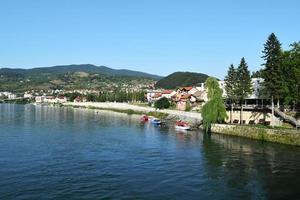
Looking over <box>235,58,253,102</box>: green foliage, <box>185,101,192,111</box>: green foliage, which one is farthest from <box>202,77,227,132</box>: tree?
<box>185,101,192,111</box>: green foliage

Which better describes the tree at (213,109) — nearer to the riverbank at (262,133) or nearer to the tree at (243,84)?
the riverbank at (262,133)

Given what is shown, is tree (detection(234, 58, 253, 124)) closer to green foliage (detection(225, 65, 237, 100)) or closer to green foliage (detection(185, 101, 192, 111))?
green foliage (detection(225, 65, 237, 100))

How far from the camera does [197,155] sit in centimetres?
5434

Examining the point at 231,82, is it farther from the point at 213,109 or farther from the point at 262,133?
the point at 262,133

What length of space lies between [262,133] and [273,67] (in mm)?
13193

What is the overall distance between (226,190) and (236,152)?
20.5 meters

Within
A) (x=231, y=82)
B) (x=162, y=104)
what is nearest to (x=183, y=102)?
(x=162, y=104)

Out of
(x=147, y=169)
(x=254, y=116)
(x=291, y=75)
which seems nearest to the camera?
(x=147, y=169)

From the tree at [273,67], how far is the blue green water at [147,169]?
11270 mm

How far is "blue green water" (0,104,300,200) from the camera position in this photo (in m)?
35.0

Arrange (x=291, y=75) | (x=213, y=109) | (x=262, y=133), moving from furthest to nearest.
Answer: (x=213, y=109), (x=291, y=75), (x=262, y=133)

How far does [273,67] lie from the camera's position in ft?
239

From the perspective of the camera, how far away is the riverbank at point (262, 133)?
Answer: 61.8 m

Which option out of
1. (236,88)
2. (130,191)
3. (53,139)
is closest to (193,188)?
(130,191)
